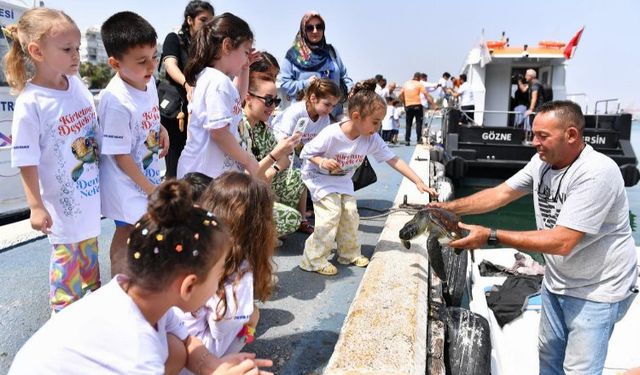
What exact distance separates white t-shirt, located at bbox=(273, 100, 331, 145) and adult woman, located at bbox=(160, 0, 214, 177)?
37.6 inches

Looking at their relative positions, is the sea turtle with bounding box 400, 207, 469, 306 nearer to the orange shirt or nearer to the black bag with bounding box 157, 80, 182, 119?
the black bag with bounding box 157, 80, 182, 119

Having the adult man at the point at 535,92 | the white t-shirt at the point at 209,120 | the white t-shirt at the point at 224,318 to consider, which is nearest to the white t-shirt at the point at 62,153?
the white t-shirt at the point at 209,120

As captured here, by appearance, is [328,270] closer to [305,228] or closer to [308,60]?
[305,228]

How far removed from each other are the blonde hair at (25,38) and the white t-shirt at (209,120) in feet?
2.66

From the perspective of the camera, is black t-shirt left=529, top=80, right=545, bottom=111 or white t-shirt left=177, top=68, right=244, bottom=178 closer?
white t-shirt left=177, top=68, right=244, bottom=178

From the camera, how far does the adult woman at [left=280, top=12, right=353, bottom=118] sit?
5.12 metres

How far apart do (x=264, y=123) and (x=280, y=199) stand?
0.73 m

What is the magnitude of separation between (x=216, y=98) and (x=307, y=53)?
2456 millimetres

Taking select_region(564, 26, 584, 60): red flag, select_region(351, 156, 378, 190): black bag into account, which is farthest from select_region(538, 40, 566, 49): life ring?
select_region(351, 156, 378, 190): black bag

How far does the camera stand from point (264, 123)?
4.41 m

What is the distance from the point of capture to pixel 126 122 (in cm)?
274

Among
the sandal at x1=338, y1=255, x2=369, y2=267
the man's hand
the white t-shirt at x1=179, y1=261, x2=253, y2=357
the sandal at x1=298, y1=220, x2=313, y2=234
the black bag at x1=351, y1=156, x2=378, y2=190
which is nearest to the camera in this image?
the white t-shirt at x1=179, y1=261, x2=253, y2=357

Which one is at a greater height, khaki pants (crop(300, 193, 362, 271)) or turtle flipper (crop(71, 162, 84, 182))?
turtle flipper (crop(71, 162, 84, 182))

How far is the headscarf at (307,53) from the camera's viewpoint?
17.1 feet
